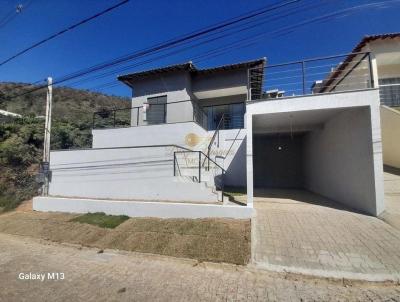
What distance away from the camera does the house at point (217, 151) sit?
7.32 meters

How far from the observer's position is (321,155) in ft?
34.7

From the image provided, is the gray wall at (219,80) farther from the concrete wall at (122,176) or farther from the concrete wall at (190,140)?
the concrete wall at (122,176)

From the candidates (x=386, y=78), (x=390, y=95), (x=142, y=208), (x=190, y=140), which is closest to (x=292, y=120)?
(x=190, y=140)

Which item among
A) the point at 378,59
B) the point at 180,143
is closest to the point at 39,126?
the point at 180,143

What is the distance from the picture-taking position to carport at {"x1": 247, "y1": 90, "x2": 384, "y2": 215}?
676cm

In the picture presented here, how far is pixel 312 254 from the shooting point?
496 cm

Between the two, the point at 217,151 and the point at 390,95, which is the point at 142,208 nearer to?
the point at 217,151

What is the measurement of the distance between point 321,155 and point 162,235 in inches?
314

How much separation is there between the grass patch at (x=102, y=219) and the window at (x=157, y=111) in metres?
6.67

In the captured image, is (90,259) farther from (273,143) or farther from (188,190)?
(273,143)

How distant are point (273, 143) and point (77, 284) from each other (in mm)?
12352

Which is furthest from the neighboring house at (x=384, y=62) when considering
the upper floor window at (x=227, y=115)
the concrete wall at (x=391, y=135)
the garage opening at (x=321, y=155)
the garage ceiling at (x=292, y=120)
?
the upper floor window at (x=227, y=115)

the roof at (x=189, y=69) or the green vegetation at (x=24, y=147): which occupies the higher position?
the roof at (x=189, y=69)

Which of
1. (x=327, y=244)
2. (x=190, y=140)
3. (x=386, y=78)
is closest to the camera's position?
(x=327, y=244)
